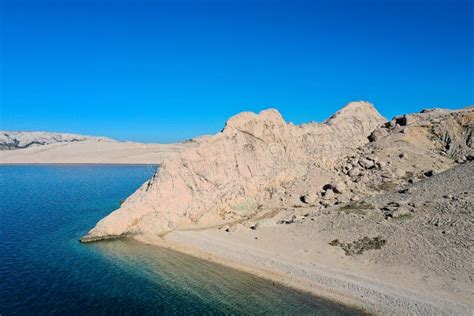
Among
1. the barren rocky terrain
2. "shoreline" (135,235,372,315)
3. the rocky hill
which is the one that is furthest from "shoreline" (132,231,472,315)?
the barren rocky terrain

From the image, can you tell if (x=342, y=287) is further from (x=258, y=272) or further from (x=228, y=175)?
(x=228, y=175)

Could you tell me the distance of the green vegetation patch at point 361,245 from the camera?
3244cm

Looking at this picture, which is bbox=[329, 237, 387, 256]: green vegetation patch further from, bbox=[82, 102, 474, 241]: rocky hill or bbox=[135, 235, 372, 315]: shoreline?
bbox=[82, 102, 474, 241]: rocky hill

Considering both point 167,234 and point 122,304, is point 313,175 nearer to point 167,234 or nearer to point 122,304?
point 167,234

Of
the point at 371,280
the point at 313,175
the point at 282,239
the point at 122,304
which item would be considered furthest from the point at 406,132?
the point at 122,304

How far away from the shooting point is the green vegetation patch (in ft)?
106

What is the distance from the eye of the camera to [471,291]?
25.3 metres

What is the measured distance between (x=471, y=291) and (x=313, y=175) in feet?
81.0

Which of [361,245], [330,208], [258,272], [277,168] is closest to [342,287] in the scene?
[258,272]

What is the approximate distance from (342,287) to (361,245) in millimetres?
6551

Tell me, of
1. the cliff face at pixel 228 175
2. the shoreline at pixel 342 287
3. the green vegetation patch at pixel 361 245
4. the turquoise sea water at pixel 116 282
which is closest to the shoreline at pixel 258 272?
the shoreline at pixel 342 287

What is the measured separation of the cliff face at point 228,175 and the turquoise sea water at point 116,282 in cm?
336

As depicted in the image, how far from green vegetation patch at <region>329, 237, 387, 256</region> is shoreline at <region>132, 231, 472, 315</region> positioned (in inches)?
115

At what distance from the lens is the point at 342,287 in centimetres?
2739
